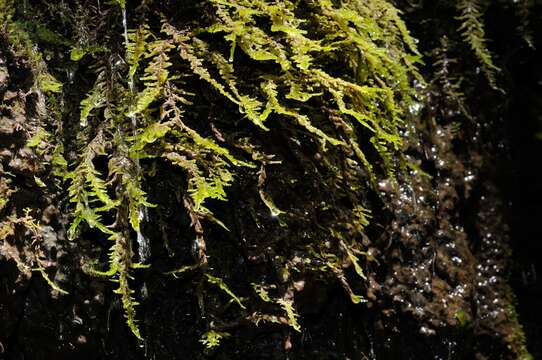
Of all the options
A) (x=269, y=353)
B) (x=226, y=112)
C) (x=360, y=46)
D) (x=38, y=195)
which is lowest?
(x=269, y=353)

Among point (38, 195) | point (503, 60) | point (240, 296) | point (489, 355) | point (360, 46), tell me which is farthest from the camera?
point (503, 60)

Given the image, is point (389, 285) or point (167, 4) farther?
point (389, 285)

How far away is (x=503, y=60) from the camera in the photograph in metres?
2.11

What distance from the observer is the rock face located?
1.27 meters

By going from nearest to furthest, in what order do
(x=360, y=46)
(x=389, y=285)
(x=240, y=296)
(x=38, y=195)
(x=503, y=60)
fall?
1. (x=38, y=195)
2. (x=240, y=296)
3. (x=360, y=46)
4. (x=389, y=285)
5. (x=503, y=60)

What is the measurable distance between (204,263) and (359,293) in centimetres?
53

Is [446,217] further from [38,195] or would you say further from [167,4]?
[38,195]

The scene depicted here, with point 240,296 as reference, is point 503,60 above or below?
above

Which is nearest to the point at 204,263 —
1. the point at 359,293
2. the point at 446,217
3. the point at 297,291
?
the point at 297,291

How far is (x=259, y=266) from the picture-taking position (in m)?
1.43

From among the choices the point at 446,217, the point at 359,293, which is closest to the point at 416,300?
the point at 359,293

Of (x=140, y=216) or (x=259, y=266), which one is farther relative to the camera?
(x=259, y=266)

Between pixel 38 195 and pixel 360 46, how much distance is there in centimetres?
93

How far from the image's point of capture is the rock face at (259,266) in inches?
50.1
